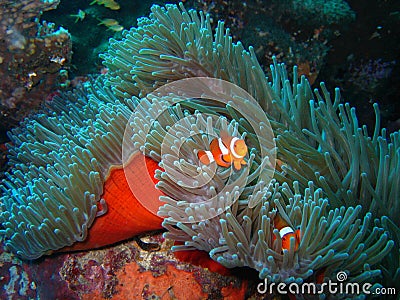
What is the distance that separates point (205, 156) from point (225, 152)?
0.45 ft

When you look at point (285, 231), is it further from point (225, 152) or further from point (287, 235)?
point (225, 152)

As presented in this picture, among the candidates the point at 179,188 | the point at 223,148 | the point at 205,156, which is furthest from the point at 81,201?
the point at 223,148

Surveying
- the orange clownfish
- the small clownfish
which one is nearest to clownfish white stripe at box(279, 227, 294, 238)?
the small clownfish

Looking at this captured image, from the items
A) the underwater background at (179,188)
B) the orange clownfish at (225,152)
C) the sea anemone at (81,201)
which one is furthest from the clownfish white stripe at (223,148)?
the sea anemone at (81,201)

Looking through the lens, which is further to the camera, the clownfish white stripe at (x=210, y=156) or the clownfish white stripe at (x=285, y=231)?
the clownfish white stripe at (x=210, y=156)

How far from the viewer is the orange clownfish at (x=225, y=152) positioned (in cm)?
186

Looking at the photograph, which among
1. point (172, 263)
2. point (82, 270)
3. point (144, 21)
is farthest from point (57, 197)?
point (144, 21)

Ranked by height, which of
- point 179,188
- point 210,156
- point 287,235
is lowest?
point 287,235

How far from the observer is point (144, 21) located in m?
3.27

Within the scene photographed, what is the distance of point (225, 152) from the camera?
73.9 inches

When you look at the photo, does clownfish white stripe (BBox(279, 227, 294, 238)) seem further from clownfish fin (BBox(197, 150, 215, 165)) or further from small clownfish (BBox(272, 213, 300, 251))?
clownfish fin (BBox(197, 150, 215, 165))

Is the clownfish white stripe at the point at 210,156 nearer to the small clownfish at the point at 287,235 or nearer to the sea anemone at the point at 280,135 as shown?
the sea anemone at the point at 280,135

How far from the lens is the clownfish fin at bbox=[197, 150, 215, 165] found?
6.29ft

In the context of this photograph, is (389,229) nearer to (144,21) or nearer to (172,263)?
(172,263)
